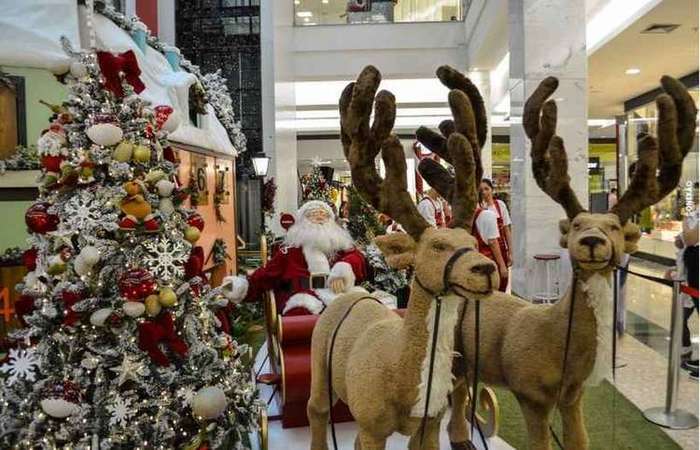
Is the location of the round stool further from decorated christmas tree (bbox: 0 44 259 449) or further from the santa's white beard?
decorated christmas tree (bbox: 0 44 259 449)

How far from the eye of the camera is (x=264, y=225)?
9766 millimetres

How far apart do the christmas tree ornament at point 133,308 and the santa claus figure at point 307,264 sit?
53.4 inches

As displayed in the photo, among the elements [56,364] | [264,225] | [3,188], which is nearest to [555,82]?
[56,364]

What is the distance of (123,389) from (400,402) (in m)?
1.49

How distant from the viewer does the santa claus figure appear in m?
4.24

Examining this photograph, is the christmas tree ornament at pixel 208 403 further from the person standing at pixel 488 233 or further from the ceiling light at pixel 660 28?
the ceiling light at pixel 660 28

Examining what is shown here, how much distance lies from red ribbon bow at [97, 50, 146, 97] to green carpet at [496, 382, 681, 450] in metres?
3.01

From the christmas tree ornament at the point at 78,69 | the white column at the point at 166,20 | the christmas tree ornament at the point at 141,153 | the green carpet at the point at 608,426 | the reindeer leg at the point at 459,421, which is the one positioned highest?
the white column at the point at 166,20

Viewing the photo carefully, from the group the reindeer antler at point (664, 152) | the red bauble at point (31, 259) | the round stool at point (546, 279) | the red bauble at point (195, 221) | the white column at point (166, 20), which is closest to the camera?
the reindeer antler at point (664, 152)

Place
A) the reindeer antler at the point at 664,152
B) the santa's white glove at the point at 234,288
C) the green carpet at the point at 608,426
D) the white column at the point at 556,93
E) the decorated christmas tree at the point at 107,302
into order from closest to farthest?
1. the reindeer antler at the point at 664,152
2. the decorated christmas tree at the point at 107,302
3. the green carpet at the point at 608,426
4. the santa's white glove at the point at 234,288
5. the white column at the point at 556,93

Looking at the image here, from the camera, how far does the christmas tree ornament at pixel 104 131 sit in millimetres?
2854

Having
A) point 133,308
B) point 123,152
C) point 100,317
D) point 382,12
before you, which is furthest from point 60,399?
point 382,12

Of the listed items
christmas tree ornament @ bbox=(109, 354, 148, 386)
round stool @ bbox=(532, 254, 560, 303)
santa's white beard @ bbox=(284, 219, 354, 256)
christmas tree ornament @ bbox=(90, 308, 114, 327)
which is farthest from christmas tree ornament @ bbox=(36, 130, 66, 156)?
round stool @ bbox=(532, 254, 560, 303)

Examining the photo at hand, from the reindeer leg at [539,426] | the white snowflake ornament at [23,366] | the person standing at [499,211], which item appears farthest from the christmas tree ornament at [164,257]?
the person standing at [499,211]
